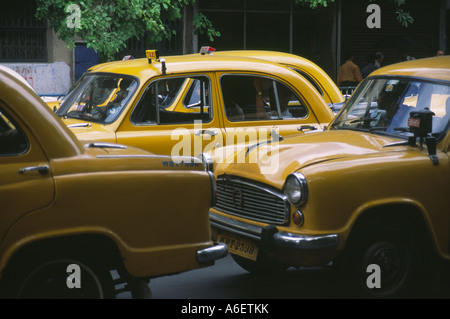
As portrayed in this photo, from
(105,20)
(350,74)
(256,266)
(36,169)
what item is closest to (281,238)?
(256,266)

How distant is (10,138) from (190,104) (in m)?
3.95

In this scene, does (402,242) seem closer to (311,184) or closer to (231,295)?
(311,184)

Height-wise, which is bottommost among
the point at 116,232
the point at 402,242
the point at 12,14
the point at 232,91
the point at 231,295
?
the point at 231,295

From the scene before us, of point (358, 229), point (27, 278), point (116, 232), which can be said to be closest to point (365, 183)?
point (358, 229)

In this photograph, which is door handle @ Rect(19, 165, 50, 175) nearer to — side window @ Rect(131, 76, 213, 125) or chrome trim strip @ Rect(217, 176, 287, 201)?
chrome trim strip @ Rect(217, 176, 287, 201)

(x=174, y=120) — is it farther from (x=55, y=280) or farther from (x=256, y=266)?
(x=55, y=280)

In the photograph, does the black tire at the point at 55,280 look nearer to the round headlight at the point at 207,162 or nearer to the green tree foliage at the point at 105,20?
the round headlight at the point at 207,162

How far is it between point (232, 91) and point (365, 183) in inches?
112

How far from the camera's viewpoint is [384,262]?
19.1 ft

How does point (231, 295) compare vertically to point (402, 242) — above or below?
below

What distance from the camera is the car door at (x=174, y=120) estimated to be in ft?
25.6

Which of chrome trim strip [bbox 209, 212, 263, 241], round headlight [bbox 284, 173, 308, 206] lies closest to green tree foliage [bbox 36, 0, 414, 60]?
chrome trim strip [bbox 209, 212, 263, 241]

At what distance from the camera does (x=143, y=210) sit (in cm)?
467

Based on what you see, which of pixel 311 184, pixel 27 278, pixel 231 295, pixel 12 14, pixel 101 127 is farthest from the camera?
pixel 12 14
